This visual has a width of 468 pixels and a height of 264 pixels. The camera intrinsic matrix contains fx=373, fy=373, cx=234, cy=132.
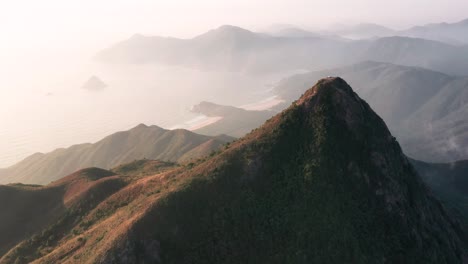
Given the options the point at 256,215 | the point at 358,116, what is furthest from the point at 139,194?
the point at 358,116

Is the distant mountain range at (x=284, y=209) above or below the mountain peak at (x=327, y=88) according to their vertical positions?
below

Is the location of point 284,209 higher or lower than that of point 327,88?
lower

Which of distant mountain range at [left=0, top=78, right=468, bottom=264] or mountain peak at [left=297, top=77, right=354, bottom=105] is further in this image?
mountain peak at [left=297, top=77, right=354, bottom=105]

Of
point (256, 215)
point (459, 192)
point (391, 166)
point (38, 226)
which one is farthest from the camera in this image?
point (459, 192)

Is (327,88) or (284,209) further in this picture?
(327,88)

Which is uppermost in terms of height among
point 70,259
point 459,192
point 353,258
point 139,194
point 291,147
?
point 291,147

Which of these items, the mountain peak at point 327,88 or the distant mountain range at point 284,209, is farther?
the mountain peak at point 327,88

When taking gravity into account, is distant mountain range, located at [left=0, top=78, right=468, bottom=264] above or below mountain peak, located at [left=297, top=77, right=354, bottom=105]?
below

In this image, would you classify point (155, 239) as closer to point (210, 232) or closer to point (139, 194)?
point (210, 232)
